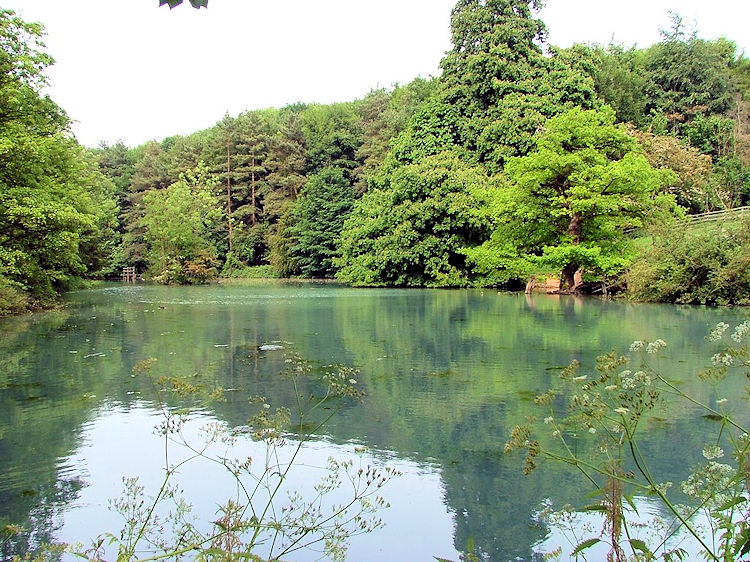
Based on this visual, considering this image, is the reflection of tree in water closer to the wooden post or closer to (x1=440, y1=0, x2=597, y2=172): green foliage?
(x1=440, y1=0, x2=597, y2=172): green foliage

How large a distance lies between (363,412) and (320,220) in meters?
39.9

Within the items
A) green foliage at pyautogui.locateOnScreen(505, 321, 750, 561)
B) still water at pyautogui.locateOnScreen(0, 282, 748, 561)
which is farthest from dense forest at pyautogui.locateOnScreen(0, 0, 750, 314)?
green foliage at pyautogui.locateOnScreen(505, 321, 750, 561)

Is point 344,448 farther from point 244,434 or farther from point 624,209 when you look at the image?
point 624,209

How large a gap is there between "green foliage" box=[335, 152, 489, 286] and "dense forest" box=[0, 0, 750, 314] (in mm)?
98

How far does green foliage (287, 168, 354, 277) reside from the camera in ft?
150

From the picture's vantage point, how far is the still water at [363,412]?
13.0ft

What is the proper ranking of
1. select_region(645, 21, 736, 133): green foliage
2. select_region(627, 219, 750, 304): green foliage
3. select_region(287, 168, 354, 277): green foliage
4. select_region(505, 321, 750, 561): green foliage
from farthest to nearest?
select_region(287, 168, 354, 277): green foliage → select_region(645, 21, 736, 133): green foliage → select_region(627, 219, 750, 304): green foliage → select_region(505, 321, 750, 561): green foliage

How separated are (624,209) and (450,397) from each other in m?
20.0

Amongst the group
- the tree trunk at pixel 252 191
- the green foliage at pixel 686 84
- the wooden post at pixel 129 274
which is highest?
the green foliage at pixel 686 84

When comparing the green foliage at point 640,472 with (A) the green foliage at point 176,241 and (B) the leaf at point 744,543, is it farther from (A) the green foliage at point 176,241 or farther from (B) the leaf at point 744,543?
(A) the green foliage at point 176,241

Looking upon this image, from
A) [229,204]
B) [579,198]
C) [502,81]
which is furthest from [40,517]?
[229,204]

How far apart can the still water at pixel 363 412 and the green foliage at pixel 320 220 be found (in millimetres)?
30565

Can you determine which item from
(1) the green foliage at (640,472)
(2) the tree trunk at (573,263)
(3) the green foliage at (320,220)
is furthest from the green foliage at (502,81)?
(1) the green foliage at (640,472)

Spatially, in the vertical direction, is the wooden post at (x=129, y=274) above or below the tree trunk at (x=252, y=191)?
below
